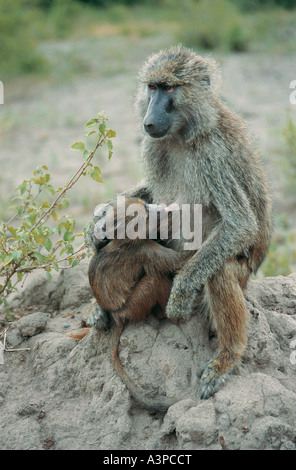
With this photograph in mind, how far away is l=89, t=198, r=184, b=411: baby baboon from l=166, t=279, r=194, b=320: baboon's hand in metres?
0.16

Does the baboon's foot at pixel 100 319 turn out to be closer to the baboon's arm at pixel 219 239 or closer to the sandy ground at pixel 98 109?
the baboon's arm at pixel 219 239

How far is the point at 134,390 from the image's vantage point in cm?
378

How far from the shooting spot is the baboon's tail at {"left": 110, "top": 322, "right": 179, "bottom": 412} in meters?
3.71

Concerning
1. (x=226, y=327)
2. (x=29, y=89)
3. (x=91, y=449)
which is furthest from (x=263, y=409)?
(x=29, y=89)

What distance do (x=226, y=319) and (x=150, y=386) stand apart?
624 millimetres

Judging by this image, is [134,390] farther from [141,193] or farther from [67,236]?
[141,193]

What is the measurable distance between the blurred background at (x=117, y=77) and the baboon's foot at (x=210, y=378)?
293 cm

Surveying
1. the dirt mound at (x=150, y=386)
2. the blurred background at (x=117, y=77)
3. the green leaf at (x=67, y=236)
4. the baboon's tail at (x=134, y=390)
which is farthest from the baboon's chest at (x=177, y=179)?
the blurred background at (x=117, y=77)

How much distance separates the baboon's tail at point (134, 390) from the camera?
3.71 metres

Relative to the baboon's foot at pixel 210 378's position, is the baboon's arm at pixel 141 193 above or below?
above

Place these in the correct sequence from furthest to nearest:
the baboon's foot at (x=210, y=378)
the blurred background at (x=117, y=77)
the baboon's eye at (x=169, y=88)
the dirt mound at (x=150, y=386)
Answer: the blurred background at (x=117, y=77), the baboon's eye at (x=169, y=88), the baboon's foot at (x=210, y=378), the dirt mound at (x=150, y=386)

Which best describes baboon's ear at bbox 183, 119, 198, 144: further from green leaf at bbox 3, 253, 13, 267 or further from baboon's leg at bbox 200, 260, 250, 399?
green leaf at bbox 3, 253, 13, 267

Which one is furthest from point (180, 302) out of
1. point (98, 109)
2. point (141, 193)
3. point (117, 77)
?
point (117, 77)

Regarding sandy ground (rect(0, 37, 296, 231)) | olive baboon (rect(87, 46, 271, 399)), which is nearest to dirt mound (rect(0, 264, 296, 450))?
olive baboon (rect(87, 46, 271, 399))
